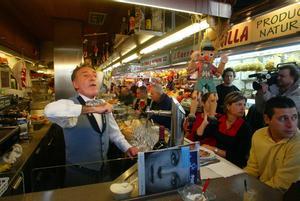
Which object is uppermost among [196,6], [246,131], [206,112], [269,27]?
[269,27]

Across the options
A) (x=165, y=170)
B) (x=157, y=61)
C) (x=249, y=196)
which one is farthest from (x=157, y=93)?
(x=157, y=61)

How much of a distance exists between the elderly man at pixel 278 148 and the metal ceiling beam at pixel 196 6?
99cm

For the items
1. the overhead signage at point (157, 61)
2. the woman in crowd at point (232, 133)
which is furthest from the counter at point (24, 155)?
the overhead signage at point (157, 61)

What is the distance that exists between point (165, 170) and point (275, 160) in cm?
106

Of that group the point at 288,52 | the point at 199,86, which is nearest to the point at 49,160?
the point at 199,86

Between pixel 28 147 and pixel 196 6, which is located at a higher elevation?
pixel 196 6

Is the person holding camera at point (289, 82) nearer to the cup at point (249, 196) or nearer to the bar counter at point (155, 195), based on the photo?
the bar counter at point (155, 195)

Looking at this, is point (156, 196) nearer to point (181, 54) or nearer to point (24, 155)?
point (24, 155)

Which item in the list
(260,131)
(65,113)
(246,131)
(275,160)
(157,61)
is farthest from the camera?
(157,61)

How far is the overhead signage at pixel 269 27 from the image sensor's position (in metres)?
3.06

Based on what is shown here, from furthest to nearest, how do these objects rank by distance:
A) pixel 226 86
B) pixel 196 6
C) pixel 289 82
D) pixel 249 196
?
pixel 226 86 → pixel 289 82 → pixel 196 6 → pixel 249 196

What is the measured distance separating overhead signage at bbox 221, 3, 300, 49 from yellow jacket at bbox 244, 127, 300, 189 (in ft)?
4.01

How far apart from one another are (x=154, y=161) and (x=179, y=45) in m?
5.46

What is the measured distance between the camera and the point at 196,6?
2.15 m
